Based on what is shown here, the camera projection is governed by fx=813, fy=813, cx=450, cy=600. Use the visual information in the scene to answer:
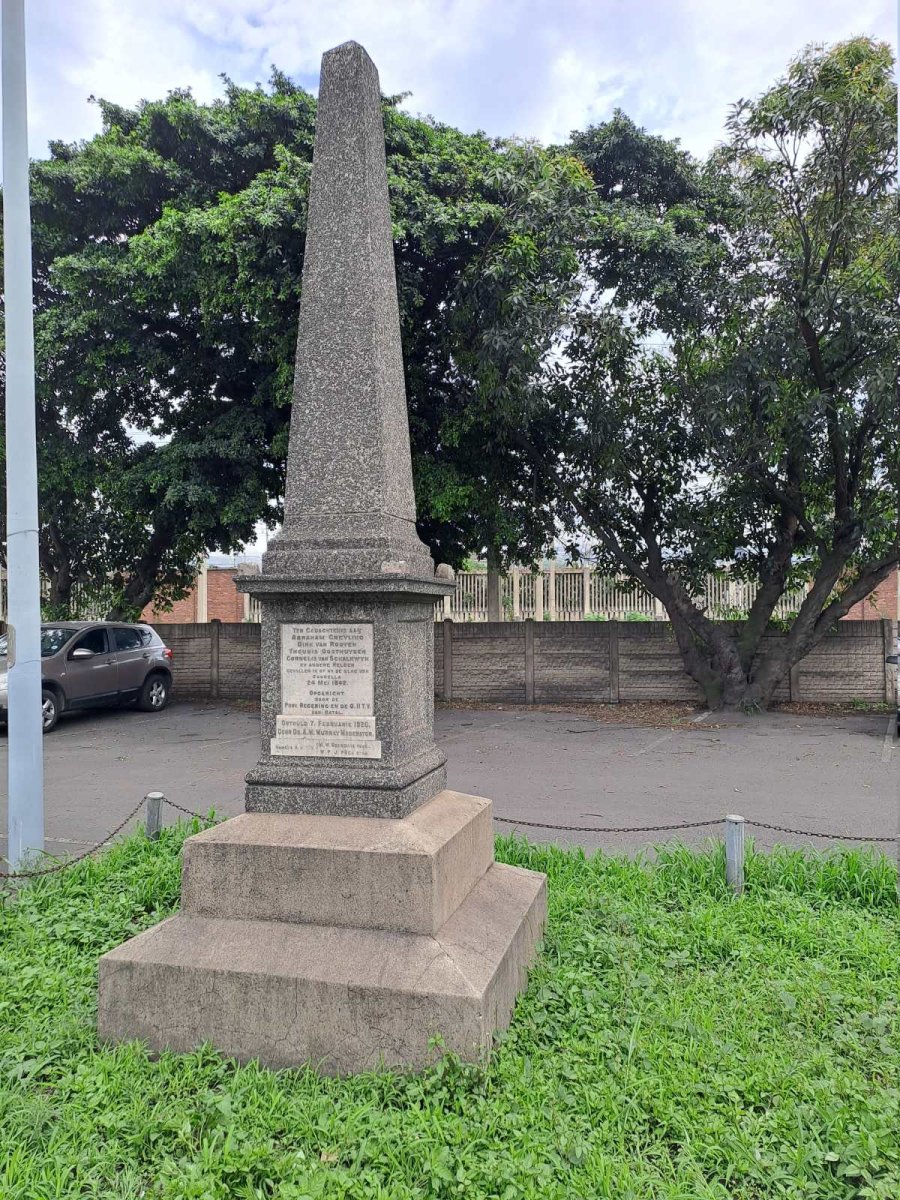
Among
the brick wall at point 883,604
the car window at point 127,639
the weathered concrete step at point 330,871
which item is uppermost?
the brick wall at point 883,604

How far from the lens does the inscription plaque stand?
3.71m

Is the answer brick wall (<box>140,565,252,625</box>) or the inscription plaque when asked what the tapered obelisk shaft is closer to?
the inscription plaque

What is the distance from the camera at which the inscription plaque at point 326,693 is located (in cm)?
371

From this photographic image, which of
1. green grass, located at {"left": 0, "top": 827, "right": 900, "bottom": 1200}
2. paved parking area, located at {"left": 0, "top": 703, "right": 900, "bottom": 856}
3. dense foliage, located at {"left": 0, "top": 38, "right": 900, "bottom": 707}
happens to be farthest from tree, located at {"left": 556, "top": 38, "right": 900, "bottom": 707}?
green grass, located at {"left": 0, "top": 827, "right": 900, "bottom": 1200}

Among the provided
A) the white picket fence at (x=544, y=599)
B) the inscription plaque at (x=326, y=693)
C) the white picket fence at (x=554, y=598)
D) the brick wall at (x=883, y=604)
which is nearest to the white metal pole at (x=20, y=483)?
the inscription plaque at (x=326, y=693)

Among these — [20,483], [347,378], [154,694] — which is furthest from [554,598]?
[347,378]

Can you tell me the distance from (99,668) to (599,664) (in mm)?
8908

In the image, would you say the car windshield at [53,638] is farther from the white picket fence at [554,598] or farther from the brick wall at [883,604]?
the brick wall at [883,604]

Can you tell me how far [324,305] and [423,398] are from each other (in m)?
9.76

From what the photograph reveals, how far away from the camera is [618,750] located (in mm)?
10438

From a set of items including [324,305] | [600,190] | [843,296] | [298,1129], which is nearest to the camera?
[298,1129]

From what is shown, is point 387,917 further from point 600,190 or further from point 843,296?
point 600,190

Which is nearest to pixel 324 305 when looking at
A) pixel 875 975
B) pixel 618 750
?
pixel 875 975

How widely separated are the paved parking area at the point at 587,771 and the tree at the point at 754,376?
8.33ft
